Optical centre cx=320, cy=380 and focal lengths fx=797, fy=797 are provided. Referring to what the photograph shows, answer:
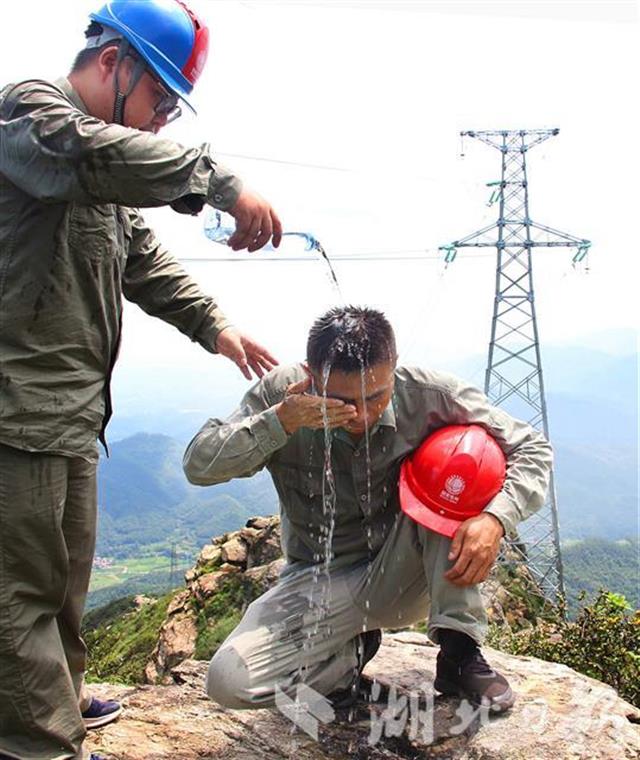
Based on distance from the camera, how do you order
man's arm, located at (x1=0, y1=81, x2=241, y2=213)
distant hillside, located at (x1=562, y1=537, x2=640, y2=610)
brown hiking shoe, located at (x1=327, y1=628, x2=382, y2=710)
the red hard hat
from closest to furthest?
man's arm, located at (x1=0, y1=81, x2=241, y2=213)
the red hard hat
brown hiking shoe, located at (x1=327, y1=628, x2=382, y2=710)
distant hillside, located at (x1=562, y1=537, x2=640, y2=610)

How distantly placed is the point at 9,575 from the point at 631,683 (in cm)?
456

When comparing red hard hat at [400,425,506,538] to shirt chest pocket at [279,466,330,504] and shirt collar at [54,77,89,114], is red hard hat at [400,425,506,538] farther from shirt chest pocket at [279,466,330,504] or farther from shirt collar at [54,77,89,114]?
shirt collar at [54,77,89,114]

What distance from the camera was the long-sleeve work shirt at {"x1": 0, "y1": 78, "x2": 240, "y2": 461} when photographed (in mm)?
2430

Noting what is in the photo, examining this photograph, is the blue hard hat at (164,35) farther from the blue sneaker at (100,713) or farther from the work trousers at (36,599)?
the blue sneaker at (100,713)

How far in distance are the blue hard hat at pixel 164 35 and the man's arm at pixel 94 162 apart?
42 cm

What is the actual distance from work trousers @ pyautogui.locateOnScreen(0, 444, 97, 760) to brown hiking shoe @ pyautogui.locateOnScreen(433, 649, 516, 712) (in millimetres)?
1888

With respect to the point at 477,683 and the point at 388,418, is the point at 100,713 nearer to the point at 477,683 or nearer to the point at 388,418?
the point at 477,683

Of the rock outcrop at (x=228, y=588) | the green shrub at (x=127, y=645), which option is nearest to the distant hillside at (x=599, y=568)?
the green shrub at (x=127, y=645)

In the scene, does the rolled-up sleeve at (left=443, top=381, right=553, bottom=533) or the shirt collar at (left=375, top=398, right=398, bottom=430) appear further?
the shirt collar at (left=375, top=398, right=398, bottom=430)

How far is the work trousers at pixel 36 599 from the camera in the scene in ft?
9.19

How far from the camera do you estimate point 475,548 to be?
11.8ft

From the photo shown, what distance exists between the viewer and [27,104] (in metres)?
2.52

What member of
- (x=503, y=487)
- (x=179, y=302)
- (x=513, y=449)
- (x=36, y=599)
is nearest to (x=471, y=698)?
(x=503, y=487)

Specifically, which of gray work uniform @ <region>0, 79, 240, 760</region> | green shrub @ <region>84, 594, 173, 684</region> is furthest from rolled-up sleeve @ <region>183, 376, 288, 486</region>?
green shrub @ <region>84, 594, 173, 684</region>
